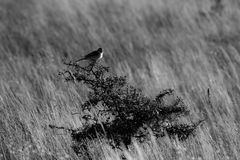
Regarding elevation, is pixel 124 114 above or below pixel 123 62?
below

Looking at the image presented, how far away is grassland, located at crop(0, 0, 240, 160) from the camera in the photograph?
13.1ft

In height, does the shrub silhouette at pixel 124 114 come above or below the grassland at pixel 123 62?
below

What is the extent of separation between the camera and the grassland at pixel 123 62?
399 cm

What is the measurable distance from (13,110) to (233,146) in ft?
7.05

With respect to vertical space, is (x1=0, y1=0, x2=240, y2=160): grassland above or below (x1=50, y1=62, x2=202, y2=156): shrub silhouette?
above

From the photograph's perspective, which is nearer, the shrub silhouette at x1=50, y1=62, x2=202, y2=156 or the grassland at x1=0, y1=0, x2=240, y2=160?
the shrub silhouette at x1=50, y1=62, x2=202, y2=156

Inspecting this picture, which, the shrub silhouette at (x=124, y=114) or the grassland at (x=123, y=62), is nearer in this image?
the shrub silhouette at (x=124, y=114)

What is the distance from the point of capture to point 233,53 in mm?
6695

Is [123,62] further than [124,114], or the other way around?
[123,62]

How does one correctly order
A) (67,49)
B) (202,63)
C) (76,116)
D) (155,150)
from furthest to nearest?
(67,49), (202,63), (76,116), (155,150)

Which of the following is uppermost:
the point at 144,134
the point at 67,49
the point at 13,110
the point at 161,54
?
the point at 67,49

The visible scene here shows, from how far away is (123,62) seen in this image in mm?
7188

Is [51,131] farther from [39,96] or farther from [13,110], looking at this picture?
[39,96]

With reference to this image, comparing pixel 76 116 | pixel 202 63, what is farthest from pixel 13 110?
pixel 202 63
